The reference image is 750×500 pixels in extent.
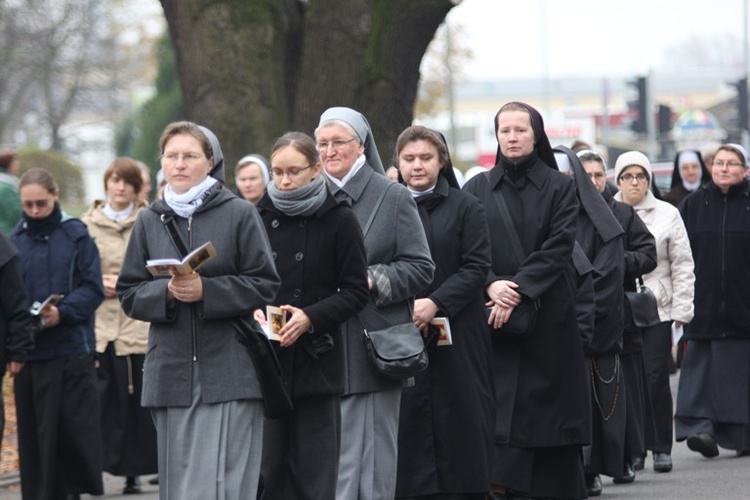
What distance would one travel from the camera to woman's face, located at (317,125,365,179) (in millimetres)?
7840

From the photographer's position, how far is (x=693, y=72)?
456ft

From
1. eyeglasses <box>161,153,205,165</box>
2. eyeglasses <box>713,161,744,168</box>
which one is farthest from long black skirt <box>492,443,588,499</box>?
eyeglasses <box>713,161,744,168</box>

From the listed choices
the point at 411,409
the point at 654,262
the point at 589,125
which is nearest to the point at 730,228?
the point at 654,262

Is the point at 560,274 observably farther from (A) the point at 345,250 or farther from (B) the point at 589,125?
(B) the point at 589,125

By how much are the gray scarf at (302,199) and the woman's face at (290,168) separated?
0.03 meters

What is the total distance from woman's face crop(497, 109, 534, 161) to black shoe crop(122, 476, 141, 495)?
4.17 metres

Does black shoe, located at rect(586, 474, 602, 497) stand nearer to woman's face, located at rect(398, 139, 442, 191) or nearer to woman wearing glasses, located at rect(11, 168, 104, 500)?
woman's face, located at rect(398, 139, 442, 191)

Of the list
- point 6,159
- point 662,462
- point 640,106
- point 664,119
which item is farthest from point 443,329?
point 664,119

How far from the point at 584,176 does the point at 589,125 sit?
32.0 metres

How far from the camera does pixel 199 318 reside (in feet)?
22.5

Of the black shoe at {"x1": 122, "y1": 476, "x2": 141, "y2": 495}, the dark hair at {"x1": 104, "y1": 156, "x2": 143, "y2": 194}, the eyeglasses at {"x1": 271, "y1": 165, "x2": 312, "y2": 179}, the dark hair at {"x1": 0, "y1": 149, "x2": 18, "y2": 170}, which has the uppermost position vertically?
the dark hair at {"x1": 0, "y1": 149, "x2": 18, "y2": 170}

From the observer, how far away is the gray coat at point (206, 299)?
268 inches

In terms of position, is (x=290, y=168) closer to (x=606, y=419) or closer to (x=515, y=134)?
(x=515, y=134)

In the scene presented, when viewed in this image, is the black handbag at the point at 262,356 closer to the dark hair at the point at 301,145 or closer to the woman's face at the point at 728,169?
the dark hair at the point at 301,145
